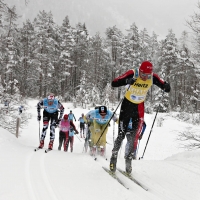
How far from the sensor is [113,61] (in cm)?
4950

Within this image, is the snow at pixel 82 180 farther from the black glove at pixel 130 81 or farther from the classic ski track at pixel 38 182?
the black glove at pixel 130 81

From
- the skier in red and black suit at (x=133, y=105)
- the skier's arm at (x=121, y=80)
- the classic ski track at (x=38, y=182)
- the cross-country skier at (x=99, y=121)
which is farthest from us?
the cross-country skier at (x=99, y=121)

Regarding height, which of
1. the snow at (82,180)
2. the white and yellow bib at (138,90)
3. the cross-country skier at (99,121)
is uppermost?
the white and yellow bib at (138,90)

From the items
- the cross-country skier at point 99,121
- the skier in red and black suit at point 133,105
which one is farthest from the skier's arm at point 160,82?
the cross-country skier at point 99,121

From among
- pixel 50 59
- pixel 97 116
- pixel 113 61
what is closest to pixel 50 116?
pixel 97 116

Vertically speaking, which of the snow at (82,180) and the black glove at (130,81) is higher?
the black glove at (130,81)

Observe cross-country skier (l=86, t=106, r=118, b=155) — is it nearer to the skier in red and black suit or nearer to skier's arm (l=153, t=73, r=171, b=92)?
the skier in red and black suit

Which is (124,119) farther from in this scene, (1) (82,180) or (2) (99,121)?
(2) (99,121)

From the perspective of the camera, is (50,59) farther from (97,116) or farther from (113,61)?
(97,116)

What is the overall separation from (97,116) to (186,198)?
563 cm

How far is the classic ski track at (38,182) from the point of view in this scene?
3.68m

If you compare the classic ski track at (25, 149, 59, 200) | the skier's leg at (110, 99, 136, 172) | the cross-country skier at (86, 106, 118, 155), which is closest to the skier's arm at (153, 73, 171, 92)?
the skier's leg at (110, 99, 136, 172)

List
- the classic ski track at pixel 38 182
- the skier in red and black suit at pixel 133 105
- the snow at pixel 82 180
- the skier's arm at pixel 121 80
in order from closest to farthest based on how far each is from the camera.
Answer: the classic ski track at pixel 38 182 → the snow at pixel 82 180 → the skier's arm at pixel 121 80 → the skier in red and black suit at pixel 133 105

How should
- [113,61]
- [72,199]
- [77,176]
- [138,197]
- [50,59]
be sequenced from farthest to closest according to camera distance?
1. [113,61]
2. [50,59]
3. [77,176]
4. [138,197]
5. [72,199]
